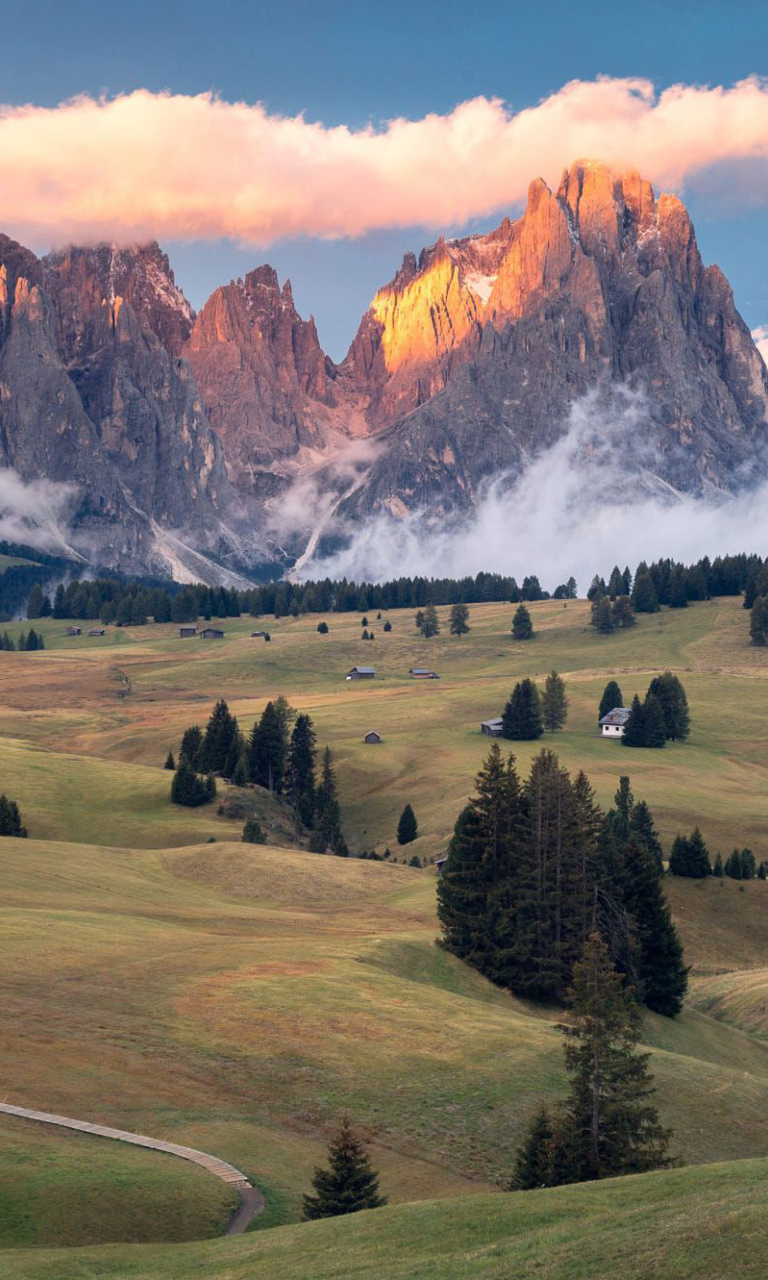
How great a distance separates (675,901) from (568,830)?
2688cm

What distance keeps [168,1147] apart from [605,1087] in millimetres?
14120

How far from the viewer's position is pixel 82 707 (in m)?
189

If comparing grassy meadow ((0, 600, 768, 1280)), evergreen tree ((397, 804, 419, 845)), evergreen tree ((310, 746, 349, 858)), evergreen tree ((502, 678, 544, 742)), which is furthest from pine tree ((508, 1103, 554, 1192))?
evergreen tree ((502, 678, 544, 742))

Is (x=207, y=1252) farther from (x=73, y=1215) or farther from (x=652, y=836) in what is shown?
(x=652, y=836)

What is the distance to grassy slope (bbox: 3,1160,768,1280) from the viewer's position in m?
26.0

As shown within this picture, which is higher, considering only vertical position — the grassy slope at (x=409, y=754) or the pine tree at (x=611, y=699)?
the pine tree at (x=611, y=699)

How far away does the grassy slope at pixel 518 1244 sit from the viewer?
2602 cm

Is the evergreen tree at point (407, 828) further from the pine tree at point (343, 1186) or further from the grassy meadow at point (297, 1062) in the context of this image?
the pine tree at point (343, 1186)

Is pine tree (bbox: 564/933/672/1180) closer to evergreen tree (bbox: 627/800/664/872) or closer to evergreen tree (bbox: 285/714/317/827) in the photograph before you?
evergreen tree (bbox: 627/800/664/872)

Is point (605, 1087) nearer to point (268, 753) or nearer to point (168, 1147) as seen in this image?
point (168, 1147)

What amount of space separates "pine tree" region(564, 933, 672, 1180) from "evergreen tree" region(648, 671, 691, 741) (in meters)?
128

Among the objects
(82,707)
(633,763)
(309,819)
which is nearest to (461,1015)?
(309,819)

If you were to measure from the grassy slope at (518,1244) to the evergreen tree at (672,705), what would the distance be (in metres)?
138

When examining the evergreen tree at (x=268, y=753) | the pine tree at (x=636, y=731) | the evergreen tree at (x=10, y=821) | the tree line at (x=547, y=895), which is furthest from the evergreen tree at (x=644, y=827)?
the evergreen tree at (x=10, y=821)
